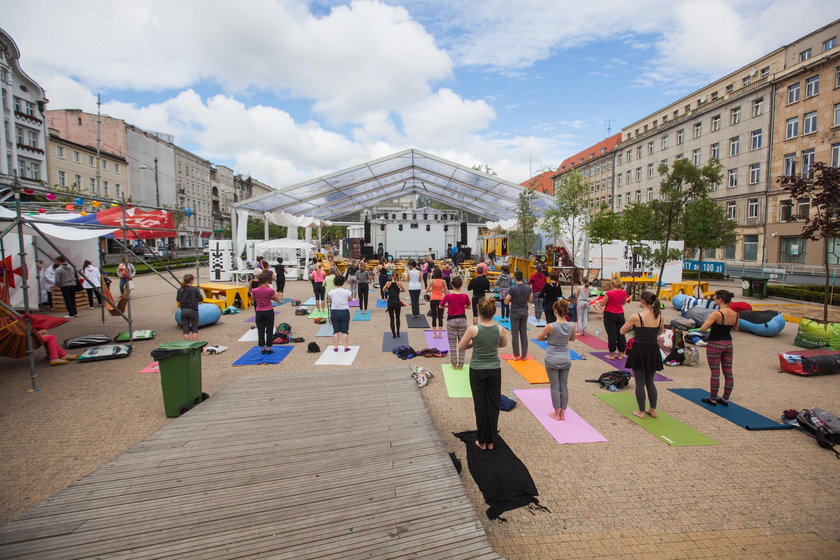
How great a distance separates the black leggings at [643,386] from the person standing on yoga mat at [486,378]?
6.98 ft

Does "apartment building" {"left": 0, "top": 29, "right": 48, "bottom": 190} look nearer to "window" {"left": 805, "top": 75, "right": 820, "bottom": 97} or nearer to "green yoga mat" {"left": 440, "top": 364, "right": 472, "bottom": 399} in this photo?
"green yoga mat" {"left": 440, "top": 364, "right": 472, "bottom": 399}

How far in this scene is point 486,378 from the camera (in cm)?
407

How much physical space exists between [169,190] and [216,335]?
5187 cm

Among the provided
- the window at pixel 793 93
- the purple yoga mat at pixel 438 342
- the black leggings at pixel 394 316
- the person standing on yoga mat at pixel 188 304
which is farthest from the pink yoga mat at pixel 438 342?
the window at pixel 793 93

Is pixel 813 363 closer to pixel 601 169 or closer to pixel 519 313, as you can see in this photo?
pixel 519 313

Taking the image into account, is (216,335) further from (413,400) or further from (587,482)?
(587,482)

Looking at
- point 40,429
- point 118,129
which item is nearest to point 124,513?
point 40,429

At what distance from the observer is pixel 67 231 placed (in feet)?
35.4

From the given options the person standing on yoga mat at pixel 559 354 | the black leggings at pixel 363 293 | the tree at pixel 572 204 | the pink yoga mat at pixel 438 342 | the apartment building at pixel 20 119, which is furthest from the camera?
the apartment building at pixel 20 119

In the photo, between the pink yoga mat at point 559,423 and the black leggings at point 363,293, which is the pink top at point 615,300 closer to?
the pink yoga mat at point 559,423

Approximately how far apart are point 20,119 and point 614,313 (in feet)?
147

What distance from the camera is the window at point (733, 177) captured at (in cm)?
3166

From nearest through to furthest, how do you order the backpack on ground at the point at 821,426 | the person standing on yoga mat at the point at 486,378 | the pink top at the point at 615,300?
the person standing on yoga mat at the point at 486,378 < the backpack on ground at the point at 821,426 < the pink top at the point at 615,300

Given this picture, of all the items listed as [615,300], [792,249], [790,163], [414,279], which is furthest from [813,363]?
[790,163]
